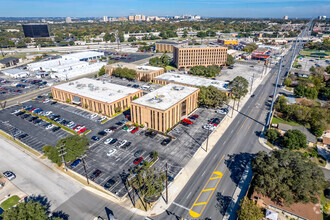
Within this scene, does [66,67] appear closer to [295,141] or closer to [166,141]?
[166,141]

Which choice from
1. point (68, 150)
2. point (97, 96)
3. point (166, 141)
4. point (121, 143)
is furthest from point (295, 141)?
point (97, 96)

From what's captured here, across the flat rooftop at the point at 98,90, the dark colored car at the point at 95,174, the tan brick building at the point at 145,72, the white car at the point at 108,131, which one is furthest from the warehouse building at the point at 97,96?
the dark colored car at the point at 95,174

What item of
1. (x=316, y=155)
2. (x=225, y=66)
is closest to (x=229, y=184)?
(x=316, y=155)

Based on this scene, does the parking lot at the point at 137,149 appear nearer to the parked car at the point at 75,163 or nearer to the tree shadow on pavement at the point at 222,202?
the parked car at the point at 75,163

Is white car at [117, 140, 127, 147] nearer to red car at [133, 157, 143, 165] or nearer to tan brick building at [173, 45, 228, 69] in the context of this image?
red car at [133, 157, 143, 165]

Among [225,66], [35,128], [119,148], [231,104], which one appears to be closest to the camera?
[119,148]

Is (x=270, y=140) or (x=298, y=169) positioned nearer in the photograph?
(x=298, y=169)

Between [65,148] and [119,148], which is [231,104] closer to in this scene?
[119,148]
